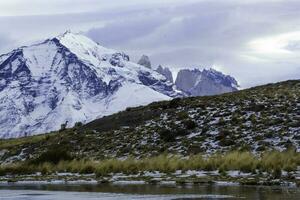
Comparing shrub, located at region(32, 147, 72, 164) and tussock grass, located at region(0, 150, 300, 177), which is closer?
tussock grass, located at region(0, 150, 300, 177)

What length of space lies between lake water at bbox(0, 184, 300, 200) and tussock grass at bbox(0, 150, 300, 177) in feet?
15.3

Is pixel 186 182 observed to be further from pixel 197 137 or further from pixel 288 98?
pixel 288 98

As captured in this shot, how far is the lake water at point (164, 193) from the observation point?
2388cm

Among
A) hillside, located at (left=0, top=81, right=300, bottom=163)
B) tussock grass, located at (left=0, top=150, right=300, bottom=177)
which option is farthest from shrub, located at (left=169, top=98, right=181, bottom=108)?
tussock grass, located at (left=0, top=150, right=300, bottom=177)

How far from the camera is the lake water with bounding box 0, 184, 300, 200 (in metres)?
23.9

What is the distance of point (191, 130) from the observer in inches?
2090

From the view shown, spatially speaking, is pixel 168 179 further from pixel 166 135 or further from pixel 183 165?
pixel 166 135

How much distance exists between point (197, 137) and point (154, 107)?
16.2 metres

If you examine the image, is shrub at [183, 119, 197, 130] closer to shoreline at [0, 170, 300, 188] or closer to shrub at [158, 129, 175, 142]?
shrub at [158, 129, 175, 142]

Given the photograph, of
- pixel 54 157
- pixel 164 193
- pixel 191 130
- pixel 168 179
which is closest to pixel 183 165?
pixel 168 179

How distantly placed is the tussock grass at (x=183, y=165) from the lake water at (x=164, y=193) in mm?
4651

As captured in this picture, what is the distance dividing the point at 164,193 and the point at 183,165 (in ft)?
36.1

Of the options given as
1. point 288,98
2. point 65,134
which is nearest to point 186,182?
point 288,98

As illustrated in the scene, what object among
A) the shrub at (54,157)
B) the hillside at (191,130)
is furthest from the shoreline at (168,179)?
the hillside at (191,130)
